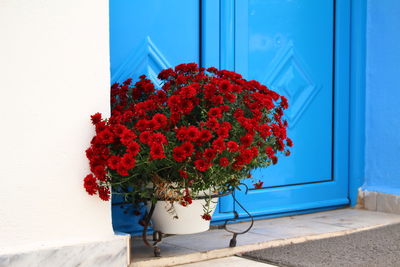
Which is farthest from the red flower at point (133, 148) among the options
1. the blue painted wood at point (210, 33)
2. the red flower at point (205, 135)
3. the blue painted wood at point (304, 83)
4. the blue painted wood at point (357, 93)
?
the blue painted wood at point (357, 93)

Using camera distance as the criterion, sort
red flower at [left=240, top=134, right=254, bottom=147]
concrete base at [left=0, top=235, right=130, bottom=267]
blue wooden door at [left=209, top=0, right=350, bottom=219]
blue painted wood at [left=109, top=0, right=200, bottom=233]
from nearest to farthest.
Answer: concrete base at [left=0, top=235, right=130, bottom=267] < red flower at [left=240, top=134, right=254, bottom=147] < blue painted wood at [left=109, top=0, right=200, bottom=233] < blue wooden door at [left=209, top=0, right=350, bottom=219]

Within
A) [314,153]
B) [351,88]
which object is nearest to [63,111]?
[314,153]

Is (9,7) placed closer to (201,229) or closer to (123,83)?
(123,83)

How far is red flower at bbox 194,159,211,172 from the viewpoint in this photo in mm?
2000

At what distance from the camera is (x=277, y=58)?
3.28 metres

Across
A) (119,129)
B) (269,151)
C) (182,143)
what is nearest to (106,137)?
(119,129)

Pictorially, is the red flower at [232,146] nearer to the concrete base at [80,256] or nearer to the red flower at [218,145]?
the red flower at [218,145]

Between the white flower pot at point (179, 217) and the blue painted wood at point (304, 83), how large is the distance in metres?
0.82

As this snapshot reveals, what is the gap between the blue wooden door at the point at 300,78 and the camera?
10.2ft

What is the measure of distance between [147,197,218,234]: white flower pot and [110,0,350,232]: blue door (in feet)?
1.31

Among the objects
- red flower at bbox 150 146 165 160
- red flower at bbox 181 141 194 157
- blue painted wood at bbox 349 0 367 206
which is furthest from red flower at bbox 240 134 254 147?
blue painted wood at bbox 349 0 367 206

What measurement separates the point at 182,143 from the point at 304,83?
156 cm

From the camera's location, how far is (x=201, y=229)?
2328mm

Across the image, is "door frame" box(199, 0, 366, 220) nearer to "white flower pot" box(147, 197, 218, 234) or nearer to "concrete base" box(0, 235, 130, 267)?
"white flower pot" box(147, 197, 218, 234)
